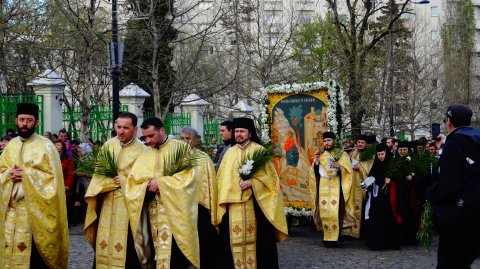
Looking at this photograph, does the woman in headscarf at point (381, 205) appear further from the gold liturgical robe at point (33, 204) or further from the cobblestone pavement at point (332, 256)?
the gold liturgical robe at point (33, 204)

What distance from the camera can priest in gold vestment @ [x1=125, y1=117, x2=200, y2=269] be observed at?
849 centimetres

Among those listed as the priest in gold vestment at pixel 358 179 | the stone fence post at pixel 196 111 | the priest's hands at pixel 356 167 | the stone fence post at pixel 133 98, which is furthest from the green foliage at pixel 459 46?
the priest's hands at pixel 356 167

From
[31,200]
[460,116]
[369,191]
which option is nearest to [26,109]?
[31,200]

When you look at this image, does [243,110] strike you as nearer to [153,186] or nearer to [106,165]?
[106,165]

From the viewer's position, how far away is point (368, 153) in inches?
576

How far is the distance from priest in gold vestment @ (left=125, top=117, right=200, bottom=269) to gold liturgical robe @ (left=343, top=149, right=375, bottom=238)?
19.6 ft

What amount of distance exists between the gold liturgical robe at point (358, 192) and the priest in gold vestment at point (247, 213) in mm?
4173

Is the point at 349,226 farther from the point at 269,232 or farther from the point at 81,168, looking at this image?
the point at 81,168

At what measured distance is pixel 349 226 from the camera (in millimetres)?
14344

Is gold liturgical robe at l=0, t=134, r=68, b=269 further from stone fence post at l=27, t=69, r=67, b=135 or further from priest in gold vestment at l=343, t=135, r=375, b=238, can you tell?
stone fence post at l=27, t=69, r=67, b=135

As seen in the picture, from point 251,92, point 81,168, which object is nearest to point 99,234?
point 81,168

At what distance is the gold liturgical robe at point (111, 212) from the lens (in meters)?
8.59

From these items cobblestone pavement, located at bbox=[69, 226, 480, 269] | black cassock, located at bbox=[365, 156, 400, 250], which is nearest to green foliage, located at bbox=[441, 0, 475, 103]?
black cassock, located at bbox=[365, 156, 400, 250]

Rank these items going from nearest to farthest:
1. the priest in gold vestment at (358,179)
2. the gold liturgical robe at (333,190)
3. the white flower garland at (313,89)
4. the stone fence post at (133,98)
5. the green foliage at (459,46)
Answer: the gold liturgical robe at (333,190)
the white flower garland at (313,89)
the priest in gold vestment at (358,179)
the stone fence post at (133,98)
the green foliage at (459,46)
